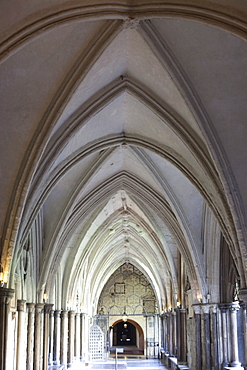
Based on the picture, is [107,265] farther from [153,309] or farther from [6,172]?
[6,172]

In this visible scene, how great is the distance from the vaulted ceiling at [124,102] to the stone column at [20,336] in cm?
277

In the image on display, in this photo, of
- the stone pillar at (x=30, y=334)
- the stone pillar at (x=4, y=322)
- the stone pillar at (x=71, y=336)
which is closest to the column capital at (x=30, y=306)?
the stone pillar at (x=30, y=334)

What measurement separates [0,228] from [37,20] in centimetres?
490

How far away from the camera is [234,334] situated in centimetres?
1375

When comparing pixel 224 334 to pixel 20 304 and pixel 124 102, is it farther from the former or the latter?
pixel 124 102

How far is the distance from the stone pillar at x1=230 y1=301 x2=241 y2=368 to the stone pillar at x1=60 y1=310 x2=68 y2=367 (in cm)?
821

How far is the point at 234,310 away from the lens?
556 inches

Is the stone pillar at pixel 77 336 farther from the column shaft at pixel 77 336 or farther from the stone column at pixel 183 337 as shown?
the stone column at pixel 183 337

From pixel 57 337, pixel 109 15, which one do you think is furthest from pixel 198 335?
pixel 109 15

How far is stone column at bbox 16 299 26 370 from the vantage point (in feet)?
44.0

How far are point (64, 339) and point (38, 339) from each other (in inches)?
203

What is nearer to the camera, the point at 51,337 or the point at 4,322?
the point at 4,322

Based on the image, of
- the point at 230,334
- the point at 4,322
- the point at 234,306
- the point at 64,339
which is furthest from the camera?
the point at 64,339

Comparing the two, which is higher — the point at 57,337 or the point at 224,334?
the point at 224,334
